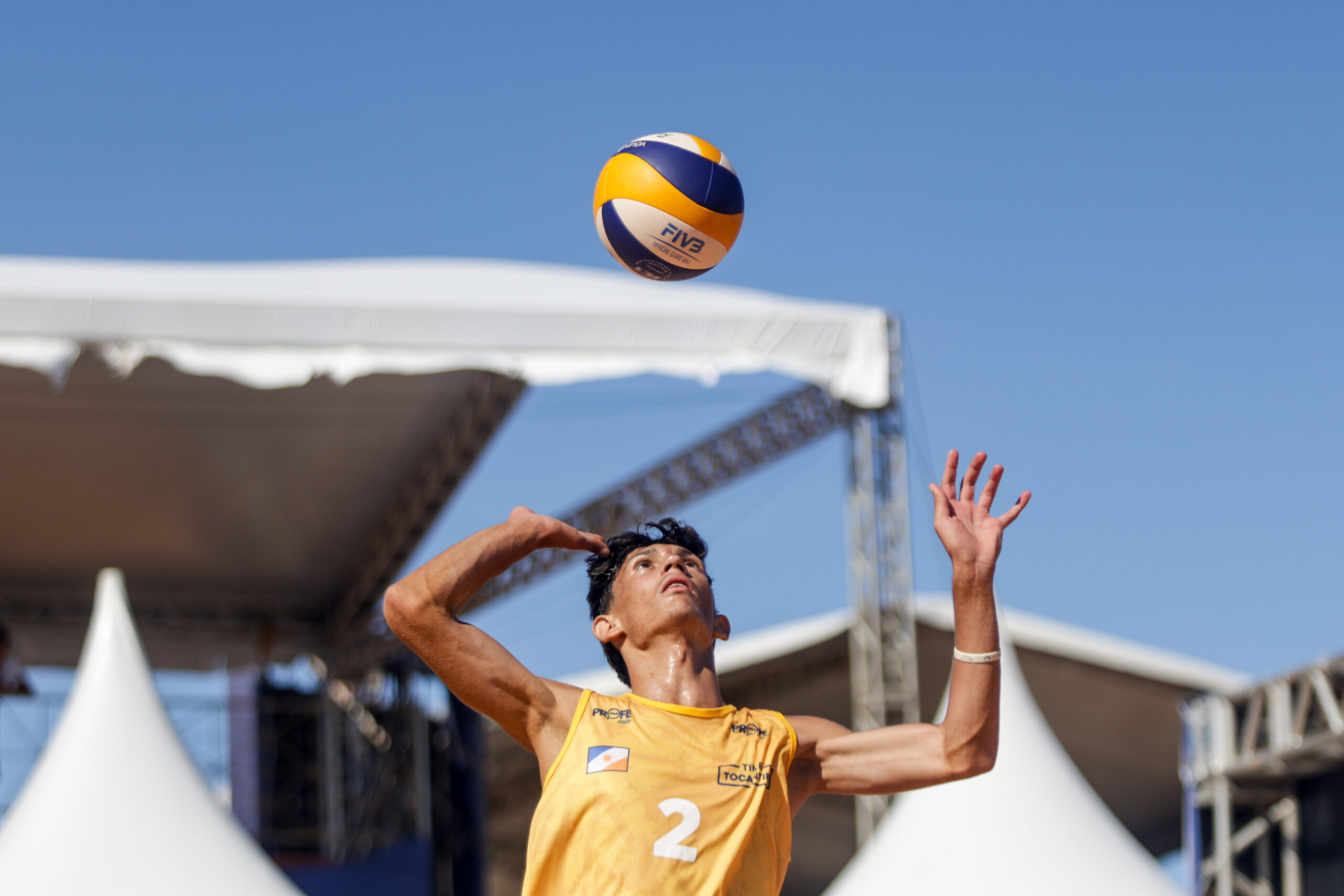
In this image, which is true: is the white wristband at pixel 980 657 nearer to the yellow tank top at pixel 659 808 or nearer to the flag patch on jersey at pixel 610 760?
the yellow tank top at pixel 659 808

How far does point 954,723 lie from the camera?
10.2 ft

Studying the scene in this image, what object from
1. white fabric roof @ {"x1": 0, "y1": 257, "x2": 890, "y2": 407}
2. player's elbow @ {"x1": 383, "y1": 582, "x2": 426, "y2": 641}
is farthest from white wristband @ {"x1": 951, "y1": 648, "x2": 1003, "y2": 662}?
white fabric roof @ {"x1": 0, "y1": 257, "x2": 890, "y2": 407}

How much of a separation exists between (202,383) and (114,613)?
4405 mm

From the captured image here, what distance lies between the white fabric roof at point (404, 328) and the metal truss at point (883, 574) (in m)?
0.86

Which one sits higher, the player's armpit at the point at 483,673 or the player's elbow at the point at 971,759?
the player's armpit at the point at 483,673

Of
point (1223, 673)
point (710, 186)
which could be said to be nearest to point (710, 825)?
point (710, 186)

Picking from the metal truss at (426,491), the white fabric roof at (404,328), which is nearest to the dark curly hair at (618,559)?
the white fabric roof at (404,328)

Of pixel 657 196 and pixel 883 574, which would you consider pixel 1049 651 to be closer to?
pixel 883 574

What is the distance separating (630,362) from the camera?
1154cm

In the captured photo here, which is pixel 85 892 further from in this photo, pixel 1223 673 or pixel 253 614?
pixel 1223 673

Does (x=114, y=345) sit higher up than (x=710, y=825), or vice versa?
(x=114, y=345)

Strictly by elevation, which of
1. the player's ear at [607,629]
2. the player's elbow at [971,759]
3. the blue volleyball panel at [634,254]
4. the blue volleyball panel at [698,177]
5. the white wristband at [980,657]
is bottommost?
the player's elbow at [971,759]

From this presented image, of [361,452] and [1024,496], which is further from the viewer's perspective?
[361,452]

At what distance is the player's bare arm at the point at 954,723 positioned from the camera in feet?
9.98
